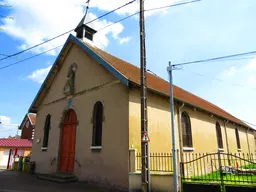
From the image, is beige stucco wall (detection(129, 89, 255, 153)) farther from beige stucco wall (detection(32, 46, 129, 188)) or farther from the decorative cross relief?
the decorative cross relief

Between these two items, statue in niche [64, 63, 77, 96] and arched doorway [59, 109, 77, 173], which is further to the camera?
statue in niche [64, 63, 77, 96]

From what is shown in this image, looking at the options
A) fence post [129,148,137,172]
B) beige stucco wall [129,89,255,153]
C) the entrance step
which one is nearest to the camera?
fence post [129,148,137,172]

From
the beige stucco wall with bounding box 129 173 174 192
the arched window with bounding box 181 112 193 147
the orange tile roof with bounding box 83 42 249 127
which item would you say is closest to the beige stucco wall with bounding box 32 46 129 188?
the beige stucco wall with bounding box 129 173 174 192

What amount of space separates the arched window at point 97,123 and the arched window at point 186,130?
18.1 ft

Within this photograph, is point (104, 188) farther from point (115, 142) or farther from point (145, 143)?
point (145, 143)

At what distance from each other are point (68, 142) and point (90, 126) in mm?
2505

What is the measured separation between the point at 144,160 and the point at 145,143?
58 centimetres

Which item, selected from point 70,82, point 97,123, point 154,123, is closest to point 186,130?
point 154,123

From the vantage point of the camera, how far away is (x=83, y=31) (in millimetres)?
16312

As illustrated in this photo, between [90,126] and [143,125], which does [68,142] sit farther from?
[143,125]

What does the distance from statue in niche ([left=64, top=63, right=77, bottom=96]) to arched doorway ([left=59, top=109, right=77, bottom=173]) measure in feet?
4.04

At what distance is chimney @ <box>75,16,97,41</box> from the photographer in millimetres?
16328

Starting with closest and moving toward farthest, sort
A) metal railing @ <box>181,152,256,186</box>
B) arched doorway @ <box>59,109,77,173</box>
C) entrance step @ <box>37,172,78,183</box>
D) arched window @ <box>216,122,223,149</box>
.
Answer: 1. metal railing @ <box>181,152,256,186</box>
2. entrance step @ <box>37,172,78,183</box>
3. arched doorway @ <box>59,109,77,173</box>
4. arched window @ <box>216,122,223,149</box>

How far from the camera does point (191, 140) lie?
1409 cm
